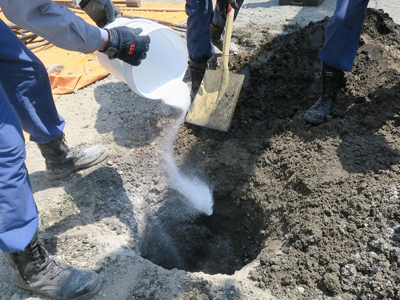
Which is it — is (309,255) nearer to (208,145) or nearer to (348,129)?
(348,129)

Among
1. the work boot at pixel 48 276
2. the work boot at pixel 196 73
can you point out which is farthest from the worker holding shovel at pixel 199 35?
the work boot at pixel 48 276

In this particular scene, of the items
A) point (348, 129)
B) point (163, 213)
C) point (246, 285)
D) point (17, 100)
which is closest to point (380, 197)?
point (348, 129)

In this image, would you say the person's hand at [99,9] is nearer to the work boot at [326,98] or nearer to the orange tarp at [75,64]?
the orange tarp at [75,64]

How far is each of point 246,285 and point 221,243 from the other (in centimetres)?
116

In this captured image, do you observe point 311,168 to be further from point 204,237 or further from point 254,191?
point 204,237

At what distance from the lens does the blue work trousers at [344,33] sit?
8.34 feet

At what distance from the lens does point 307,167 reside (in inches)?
103

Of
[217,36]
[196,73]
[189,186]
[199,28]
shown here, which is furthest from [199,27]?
[189,186]

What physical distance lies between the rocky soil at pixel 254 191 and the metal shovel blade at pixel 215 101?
14 centimetres

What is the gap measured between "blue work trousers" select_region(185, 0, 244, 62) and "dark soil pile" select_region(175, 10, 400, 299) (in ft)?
1.83

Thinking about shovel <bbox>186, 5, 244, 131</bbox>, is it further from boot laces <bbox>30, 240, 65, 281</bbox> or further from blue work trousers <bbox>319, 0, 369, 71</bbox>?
boot laces <bbox>30, 240, 65, 281</bbox>

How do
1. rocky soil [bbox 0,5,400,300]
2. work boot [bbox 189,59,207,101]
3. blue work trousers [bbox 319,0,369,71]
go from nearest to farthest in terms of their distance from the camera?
rocky soil [bbox 0,5,400,300]
blue work trousers [bbox 319,0,369,71]
work boot [bbox 189,59,207,101]

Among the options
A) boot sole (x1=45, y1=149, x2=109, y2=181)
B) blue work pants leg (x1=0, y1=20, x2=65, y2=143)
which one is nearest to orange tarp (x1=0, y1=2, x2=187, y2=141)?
boot sole (x1=45, y1=149, x2=109, y2=181)

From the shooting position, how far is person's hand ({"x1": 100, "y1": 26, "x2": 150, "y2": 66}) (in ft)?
7.03
